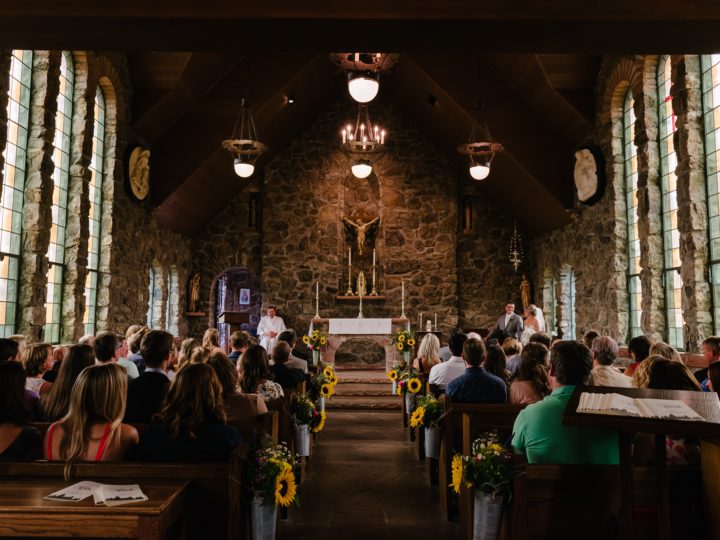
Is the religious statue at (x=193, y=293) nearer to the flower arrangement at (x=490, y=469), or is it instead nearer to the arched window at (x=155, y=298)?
the arched window at (x=155, y=298)

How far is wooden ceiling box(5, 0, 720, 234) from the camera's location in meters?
4.04

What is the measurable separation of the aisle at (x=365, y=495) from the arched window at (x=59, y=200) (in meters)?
4.18

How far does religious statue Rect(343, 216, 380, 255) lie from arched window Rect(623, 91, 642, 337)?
6.09m

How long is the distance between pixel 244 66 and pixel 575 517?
10.7m

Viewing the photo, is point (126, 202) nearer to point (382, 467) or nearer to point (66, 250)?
point (66, 250)

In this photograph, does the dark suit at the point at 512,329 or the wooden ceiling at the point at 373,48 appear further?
the dark suit at the point at 512,329

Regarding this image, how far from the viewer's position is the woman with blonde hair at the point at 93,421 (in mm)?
2514

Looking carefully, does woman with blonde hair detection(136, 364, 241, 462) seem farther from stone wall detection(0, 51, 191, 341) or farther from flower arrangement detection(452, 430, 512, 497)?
stone wall detection(0, 51, 191, 341)

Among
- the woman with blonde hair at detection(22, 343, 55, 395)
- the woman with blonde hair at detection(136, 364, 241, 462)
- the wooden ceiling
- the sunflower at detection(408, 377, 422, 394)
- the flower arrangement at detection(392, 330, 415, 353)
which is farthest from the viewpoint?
the flower arrangement at detection(392, 330, 415, 353)

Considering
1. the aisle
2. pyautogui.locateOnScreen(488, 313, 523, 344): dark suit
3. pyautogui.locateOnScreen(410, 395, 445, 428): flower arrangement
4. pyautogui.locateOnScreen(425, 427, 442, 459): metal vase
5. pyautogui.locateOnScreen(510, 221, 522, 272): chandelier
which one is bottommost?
the aisle

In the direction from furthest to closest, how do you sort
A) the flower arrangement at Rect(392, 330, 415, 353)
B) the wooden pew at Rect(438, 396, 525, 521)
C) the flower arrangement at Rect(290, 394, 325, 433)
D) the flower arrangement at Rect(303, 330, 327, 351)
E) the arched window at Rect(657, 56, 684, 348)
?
the flower arrangement at Rect(303, 330, 327, 351)
the flower arrangement at Rect(392, 330, 415, 353)
the arched window at Rect(657, 56, 684, 348)
the flower arrangement at Rect(290, 394, 325, 433)
the wooden pew at Rect(438, 396, 525, 521)

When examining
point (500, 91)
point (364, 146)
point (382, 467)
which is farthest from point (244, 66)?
point (382, 467)

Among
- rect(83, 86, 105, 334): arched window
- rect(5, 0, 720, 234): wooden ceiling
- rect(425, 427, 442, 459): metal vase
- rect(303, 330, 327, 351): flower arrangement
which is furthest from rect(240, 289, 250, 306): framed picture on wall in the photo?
rect(425, 427, 442, 459): metal vase

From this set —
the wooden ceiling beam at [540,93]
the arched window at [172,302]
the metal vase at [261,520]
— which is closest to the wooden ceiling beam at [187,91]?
the arched window at [172,302]
